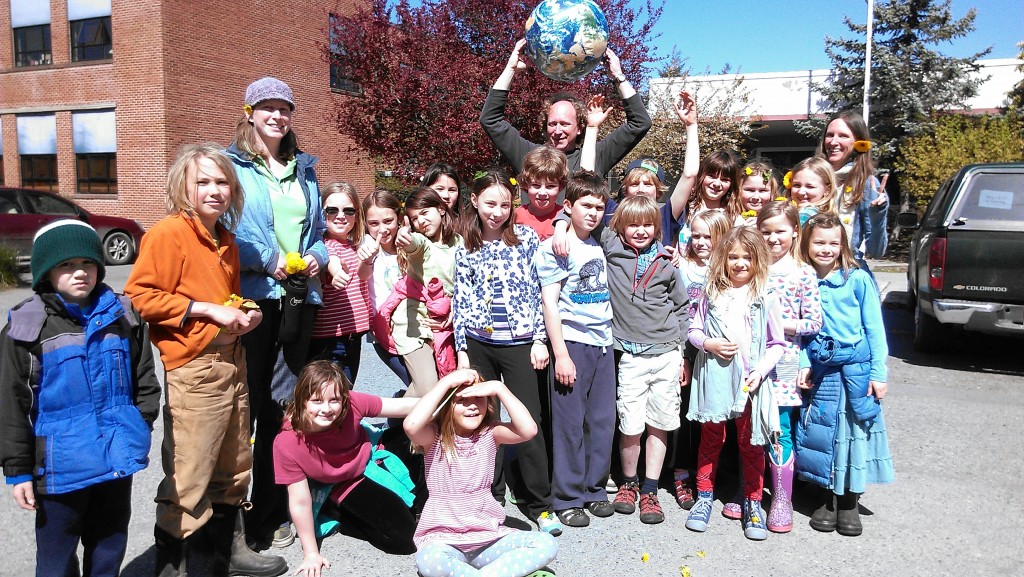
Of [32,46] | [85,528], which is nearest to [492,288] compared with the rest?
[85,528]

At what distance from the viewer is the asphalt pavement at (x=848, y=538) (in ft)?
11.4

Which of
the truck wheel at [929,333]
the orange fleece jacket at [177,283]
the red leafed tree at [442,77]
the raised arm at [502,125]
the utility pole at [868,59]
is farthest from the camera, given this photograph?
the utility pole at [868,59]

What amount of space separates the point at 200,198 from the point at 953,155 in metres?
18.8

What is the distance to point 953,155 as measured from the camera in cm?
1733

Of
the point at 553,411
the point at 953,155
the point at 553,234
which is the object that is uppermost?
the point at 953,155

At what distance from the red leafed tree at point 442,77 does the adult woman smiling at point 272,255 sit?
8024mm

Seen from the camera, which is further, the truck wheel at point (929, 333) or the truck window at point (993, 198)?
the truck wheel at point (929, 333)

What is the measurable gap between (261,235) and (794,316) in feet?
9.20

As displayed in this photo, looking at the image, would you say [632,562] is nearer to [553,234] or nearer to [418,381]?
[418,381]

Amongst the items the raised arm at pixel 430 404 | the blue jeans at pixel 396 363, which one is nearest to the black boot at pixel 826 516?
the raised arm at pixel 430 404

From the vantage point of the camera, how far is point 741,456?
402 cm

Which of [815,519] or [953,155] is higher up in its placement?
[953,155]

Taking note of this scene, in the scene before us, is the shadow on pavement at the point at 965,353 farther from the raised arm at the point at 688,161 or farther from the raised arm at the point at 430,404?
the raised arm at the point at 430,404

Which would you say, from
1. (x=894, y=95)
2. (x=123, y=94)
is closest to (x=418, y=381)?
(x=123, y=94)
